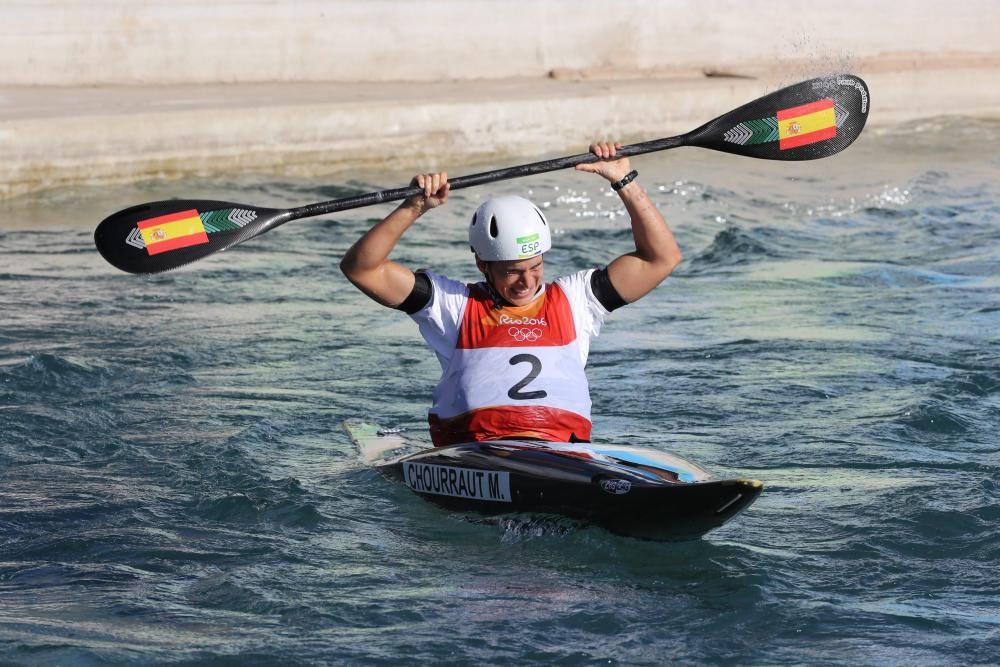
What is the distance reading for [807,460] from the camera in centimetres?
714

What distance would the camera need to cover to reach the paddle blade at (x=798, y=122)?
22.8ft

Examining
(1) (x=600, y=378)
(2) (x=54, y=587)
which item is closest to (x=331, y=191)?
(1) (x=600, y=378)

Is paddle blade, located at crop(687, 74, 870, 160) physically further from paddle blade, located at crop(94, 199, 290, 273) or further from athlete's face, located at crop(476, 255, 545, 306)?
paddle blade, located at crop(94, 199, 290, 273)

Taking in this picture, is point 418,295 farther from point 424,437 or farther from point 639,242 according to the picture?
point 424,437

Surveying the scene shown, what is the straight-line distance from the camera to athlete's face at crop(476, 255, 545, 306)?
5969 mm


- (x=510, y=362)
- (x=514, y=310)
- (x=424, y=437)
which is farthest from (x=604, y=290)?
(x=424, y=437)

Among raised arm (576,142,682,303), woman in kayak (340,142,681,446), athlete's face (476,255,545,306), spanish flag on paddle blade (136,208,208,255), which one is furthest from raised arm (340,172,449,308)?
spanish flag on paddle blade (136,208,208,255)

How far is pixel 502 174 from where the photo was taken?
20.5 ft

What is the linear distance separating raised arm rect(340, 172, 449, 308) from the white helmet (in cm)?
19

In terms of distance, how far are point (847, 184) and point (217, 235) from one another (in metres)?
10.0

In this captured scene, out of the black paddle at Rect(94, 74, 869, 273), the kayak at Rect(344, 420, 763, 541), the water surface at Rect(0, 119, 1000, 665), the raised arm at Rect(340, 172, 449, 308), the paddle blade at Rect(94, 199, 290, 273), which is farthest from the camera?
the paddle blade at Rect(94, 199, 290, 273)

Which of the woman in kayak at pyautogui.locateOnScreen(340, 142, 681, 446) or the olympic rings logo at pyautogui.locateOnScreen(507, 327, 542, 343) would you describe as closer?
the woman in kayak at pyautogui.locateOnScreen(340, 142, 681, 446)

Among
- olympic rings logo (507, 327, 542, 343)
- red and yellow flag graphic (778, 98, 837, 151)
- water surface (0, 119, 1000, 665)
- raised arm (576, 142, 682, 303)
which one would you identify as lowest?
water surface (0, 119, 1000, 665)

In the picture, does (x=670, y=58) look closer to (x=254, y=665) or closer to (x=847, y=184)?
(x=847, y=184)
